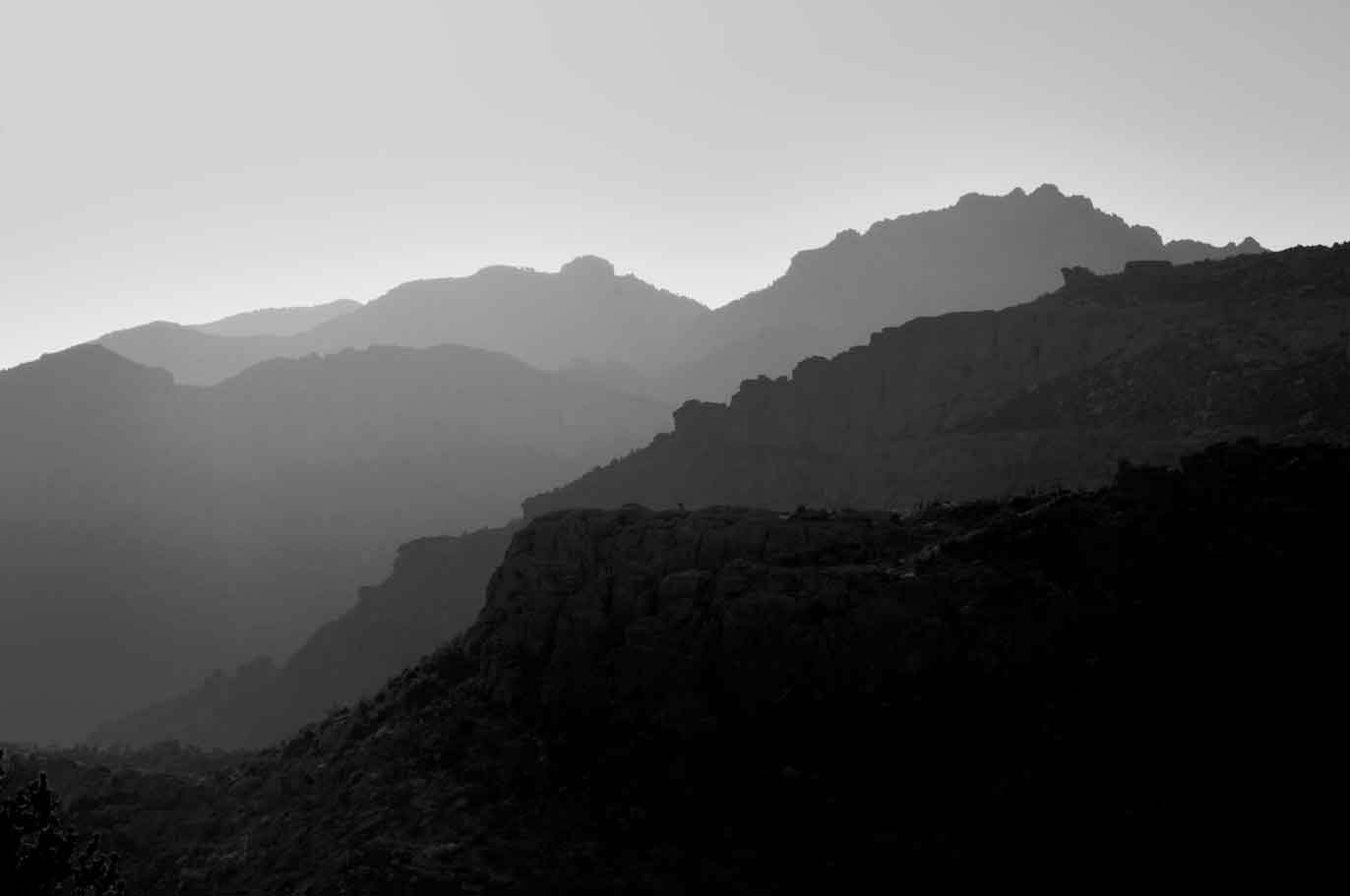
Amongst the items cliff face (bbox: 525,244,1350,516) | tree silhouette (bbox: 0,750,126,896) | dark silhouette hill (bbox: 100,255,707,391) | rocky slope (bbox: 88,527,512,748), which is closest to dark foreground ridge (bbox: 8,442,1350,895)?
tree silhouette (bbox: 0,750,126,896)

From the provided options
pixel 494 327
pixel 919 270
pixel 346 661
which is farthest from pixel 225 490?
pixel 919 270

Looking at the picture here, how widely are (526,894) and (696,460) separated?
144 ft

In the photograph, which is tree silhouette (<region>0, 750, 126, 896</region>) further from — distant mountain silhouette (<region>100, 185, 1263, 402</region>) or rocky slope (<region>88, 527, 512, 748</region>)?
distant mountain silhouette (<region>100, 185, 1263, 402</region>)

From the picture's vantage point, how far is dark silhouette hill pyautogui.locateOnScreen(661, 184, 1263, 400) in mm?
118000

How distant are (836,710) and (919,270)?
120 m

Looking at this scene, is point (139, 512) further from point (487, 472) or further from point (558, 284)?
point (558, 284)

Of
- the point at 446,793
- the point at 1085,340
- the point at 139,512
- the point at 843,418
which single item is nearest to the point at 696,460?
the point at 843,418

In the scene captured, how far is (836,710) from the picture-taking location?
20.3 meters

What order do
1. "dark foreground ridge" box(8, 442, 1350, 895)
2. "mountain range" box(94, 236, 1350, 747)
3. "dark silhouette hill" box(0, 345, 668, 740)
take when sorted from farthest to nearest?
"dark silhouette hill" box(0, 345, 668, 740) < "mountain range" box(94, 236, 1350, 747) < "dark foreground ridge" box(8, 442, 1350, 895)

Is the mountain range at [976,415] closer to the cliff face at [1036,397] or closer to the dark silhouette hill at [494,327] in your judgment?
the cliff face at [1036,397]

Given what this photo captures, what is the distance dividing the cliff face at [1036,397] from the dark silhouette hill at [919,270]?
57425mm

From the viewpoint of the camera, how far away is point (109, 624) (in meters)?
87.9

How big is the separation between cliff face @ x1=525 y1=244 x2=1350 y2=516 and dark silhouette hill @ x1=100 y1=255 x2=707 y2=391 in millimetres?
102733

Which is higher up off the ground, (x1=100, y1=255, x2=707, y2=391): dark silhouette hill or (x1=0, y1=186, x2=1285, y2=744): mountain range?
(x1=100, y1=255, x2=707, y2=391): dark silhouette hill
